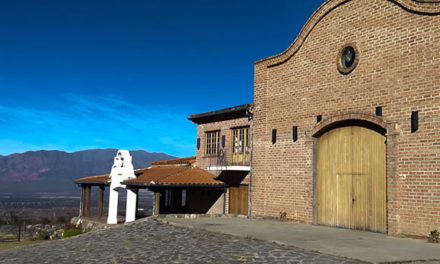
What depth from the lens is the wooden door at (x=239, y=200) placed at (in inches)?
744

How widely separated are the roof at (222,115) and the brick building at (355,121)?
→ 5.12 feet

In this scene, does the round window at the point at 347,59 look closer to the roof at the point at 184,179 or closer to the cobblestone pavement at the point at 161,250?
the cobblestone pavement at the point at 161,250

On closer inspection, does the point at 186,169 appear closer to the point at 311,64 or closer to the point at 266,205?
the point at 266,205

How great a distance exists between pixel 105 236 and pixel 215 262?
5.07 metres

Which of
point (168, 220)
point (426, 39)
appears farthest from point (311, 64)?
A: point (168, 220)

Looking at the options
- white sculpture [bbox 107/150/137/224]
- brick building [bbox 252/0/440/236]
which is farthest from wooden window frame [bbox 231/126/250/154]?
white sculpture [bbox 107/150/137/224]

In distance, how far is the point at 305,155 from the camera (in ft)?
49.5

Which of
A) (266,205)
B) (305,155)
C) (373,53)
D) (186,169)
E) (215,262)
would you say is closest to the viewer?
(215,262)

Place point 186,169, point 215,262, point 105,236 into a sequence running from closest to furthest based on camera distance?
point 215,262 < point 105,236 < point 186,169

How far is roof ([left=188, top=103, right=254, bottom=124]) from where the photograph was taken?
18950mm

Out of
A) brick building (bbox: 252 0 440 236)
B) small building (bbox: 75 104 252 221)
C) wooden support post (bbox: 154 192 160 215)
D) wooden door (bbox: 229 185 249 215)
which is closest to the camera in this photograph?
brick building (bbox: 252 0 440 236)

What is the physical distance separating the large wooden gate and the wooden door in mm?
4865

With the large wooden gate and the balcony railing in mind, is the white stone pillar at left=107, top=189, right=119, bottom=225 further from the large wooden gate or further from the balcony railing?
the large wooden gate

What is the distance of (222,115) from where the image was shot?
68.3 ft
